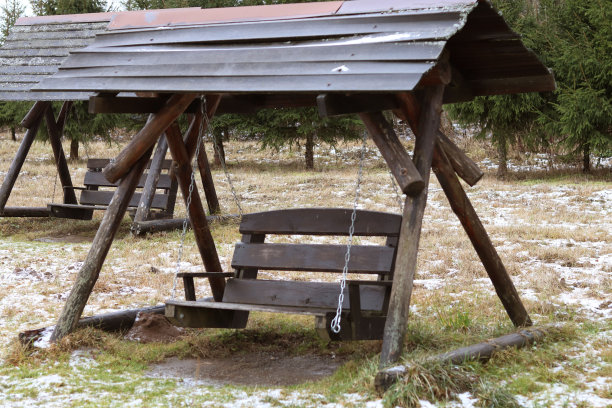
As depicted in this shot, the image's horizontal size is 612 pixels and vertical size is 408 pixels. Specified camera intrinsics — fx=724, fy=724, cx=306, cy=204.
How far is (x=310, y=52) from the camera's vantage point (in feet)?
16.7

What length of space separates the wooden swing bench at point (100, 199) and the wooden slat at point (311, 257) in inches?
202

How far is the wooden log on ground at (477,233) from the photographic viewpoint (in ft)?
18.1

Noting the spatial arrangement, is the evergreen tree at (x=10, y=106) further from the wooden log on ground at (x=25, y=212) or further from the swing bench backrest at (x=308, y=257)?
the swing bench backrest at (x=308, y=257)

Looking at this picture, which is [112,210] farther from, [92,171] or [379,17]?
[92,171]

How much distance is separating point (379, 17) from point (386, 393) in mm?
2595

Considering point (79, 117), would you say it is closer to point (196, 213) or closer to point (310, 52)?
point (196, 213)

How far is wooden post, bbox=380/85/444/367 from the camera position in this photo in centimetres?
477

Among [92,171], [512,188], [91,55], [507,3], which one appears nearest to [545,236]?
[512,188]

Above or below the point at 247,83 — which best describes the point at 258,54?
above

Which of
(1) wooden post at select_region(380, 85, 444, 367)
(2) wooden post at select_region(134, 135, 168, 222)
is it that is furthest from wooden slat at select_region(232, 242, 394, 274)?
(2) wooden post at select_region(134, 135, 168, 222)

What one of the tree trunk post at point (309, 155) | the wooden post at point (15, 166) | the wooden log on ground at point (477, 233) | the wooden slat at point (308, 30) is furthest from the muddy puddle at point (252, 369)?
the tree trunk post at point (309, 155)

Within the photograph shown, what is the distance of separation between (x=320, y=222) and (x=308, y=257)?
312 mm

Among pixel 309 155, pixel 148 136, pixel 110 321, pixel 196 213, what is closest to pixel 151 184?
pixel 196 213

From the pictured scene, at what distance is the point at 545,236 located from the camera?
32.9 feet
